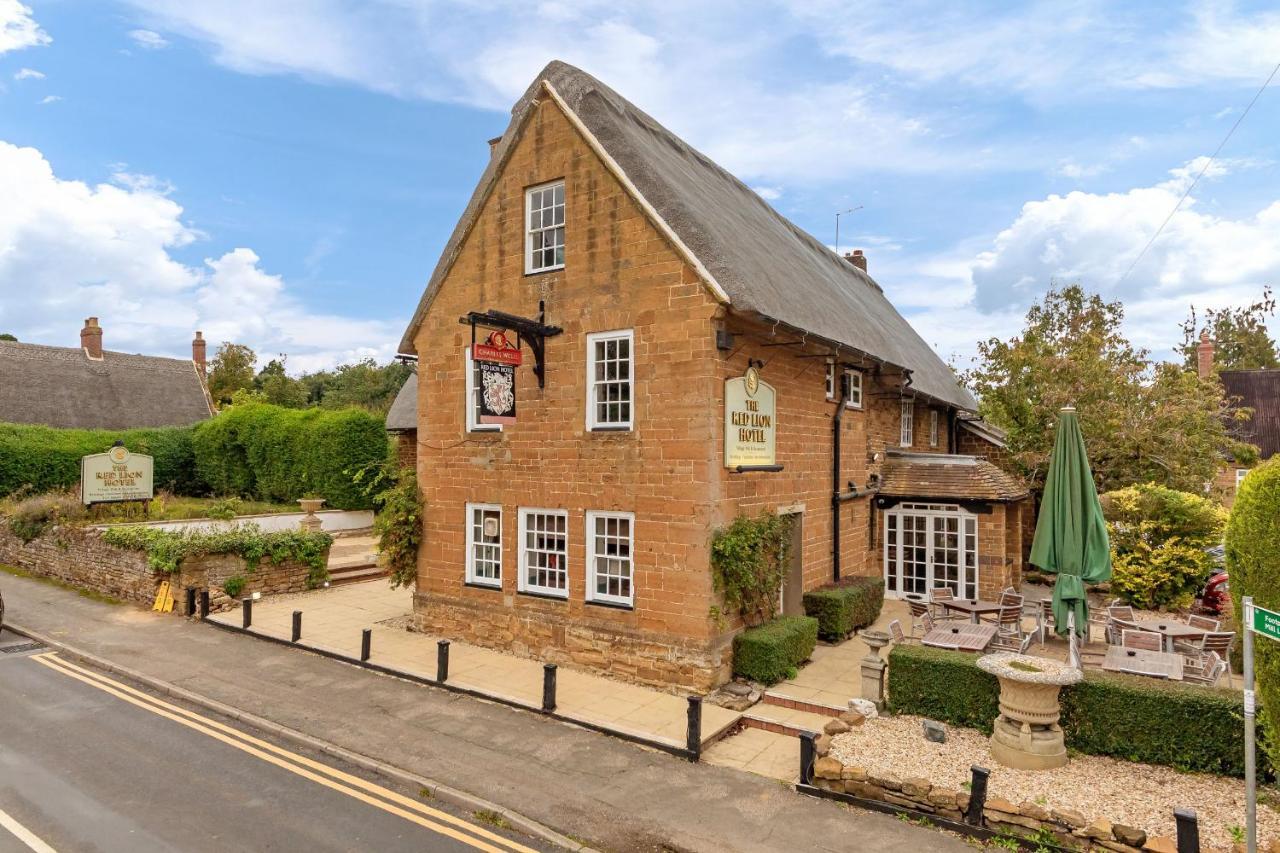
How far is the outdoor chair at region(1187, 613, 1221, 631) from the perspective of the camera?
1137 centimetres

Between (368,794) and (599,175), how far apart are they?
9461 mm

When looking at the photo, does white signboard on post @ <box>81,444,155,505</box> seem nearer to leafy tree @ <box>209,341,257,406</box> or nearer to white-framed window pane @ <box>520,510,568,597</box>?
white-framed window pane @ <box>520,510,568,597</box>

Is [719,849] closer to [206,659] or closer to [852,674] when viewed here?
Answer: [852,674]

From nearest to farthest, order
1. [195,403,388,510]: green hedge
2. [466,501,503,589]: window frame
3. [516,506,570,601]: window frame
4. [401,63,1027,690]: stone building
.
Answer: [401,63,1027,690]: stone building < [516,506,570,601]: window frame < [466,501,503,589]: window frame < [195,403,388,510]: green hedge

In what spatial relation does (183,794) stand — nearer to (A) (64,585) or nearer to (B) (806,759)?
(B) (806,759)

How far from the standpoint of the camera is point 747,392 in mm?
11492

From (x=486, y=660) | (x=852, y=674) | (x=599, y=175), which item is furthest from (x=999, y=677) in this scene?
(x=599, y=175)

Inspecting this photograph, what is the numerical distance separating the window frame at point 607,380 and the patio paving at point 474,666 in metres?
4.13

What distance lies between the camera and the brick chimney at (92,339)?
39.8 m

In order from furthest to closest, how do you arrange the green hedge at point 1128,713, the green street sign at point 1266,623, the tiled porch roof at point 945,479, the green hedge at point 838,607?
the tiled porch roof at point 945,479
the green hedge at point 838,607
the green hedge at point 1128,713
the green street sign at point 1266,623

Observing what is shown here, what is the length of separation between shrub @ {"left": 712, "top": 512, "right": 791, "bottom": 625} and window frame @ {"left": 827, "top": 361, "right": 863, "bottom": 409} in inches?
153

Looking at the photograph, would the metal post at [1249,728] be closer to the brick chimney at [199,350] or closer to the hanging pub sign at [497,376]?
the hanging pub sign at [497,376]

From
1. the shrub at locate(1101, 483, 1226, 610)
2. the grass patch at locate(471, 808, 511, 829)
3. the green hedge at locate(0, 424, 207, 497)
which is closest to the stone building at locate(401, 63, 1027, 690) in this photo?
the shrub at locate(1101, 483, 1226, 610)

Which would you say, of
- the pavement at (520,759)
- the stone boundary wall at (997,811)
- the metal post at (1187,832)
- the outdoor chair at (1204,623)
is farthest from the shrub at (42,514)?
the outdoor chair at (1204,623)
